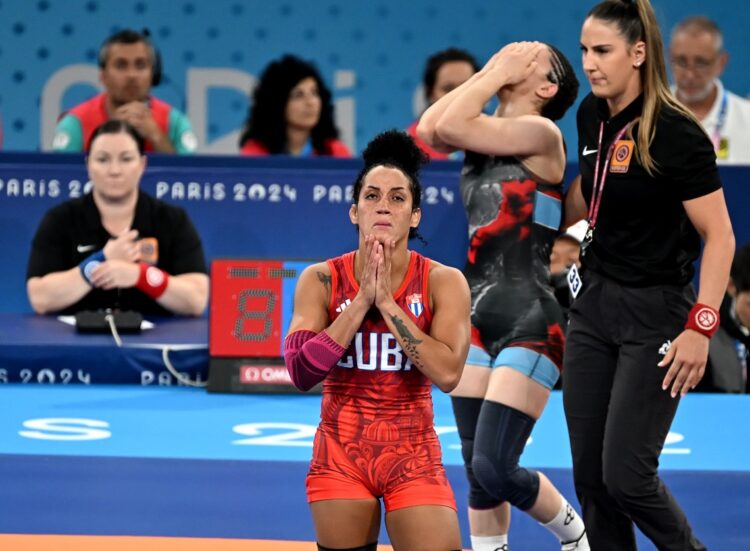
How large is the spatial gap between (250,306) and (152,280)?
542mm

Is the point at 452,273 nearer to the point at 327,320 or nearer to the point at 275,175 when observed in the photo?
the point at 327,320

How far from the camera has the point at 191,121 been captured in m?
8.92

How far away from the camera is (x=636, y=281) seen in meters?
3.49

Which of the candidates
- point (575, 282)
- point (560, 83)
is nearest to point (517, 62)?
point (560, 83)

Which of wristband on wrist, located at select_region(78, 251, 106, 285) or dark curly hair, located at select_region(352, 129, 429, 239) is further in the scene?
wristband on wrist, located at select_region(78, 251, 106, 285)

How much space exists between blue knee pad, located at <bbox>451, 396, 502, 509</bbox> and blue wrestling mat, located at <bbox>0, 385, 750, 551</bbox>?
322 mm

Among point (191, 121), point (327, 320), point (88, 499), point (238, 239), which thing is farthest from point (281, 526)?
point (191, 121)

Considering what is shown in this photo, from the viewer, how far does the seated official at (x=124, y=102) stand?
6.98 metres

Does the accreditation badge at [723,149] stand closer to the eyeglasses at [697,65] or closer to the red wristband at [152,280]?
the eyeglasses at [697,65]

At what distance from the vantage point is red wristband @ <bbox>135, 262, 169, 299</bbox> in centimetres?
618

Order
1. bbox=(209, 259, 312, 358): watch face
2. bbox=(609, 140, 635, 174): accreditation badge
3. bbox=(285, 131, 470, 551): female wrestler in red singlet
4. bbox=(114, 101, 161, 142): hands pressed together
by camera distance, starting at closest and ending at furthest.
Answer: bbox=(285, 131, 470, 551): female wrestler in red singlet
bbox=(609, 140, 635, 174): accreditation badge
bbox=(209, 259, 312, 358): watch face
bbox=(114, 101, 161, 142): hands pressed together

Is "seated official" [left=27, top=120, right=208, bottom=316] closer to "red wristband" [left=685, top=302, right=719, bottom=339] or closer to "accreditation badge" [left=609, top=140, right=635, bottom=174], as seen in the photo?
"accreditation badge" [left=609, top=140, right=635, bottom=174]

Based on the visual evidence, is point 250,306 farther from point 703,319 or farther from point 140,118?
point 703,319

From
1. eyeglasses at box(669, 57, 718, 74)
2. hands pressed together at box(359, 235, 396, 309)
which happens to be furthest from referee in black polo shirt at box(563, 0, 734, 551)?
eyeglasses at box(669, 57, 718, 74)
